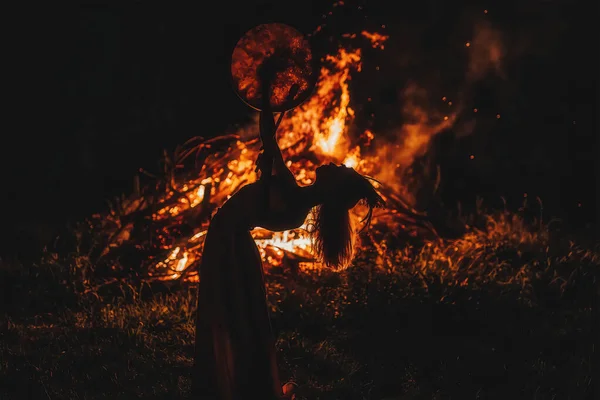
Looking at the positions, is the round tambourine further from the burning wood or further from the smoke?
the smoke

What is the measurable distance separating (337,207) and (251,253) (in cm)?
56

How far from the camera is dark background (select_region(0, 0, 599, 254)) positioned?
890 cm

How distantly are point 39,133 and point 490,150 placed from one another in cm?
627

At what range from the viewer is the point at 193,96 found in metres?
9.81

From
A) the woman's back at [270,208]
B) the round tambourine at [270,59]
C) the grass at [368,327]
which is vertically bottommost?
the grass at [368,327]

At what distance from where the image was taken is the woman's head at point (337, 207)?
151 inches

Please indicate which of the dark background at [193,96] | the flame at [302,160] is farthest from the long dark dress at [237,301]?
the dark background at [193,96]

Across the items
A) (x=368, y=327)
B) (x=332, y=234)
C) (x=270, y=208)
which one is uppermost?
(x=270, y=208)

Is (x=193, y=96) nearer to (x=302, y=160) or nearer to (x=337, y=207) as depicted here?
(x=302, y=160)

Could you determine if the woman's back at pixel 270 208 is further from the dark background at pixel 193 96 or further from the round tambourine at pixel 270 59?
the dark background at pixel 193 96

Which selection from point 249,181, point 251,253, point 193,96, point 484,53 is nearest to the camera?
point 251,253

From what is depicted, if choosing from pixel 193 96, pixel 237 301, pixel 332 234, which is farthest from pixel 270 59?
pixel 193 96

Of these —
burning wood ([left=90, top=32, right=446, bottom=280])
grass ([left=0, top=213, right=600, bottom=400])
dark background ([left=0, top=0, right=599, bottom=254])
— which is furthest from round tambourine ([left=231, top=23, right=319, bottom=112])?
dark background ([left=0, top=0, right=599, bottom=254])

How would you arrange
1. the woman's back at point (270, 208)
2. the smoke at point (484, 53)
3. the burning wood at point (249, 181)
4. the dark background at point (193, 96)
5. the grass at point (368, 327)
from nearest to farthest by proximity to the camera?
the woman's back at point (270, 208)
the grass at point (368, 327)
the burning wood at point (249, 181)
the smoke at point (484, 53)
the dark background at point (193, 96)
